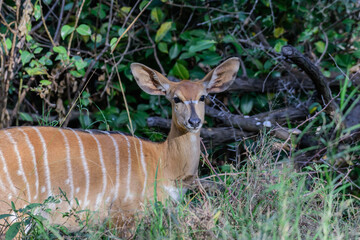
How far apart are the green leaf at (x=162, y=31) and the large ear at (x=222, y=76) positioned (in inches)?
41.8

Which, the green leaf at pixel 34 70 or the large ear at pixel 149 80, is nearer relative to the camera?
the large ear at pixel 149 80

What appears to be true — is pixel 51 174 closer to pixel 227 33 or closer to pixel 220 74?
pixel 220 74

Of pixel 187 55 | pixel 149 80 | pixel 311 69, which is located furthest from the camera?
pixel 187 55

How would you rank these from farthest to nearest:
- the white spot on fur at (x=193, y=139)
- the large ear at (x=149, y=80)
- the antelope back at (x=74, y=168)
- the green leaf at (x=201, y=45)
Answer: the green leaf at (x=201, y=45) → the large ear at (x=149, y=80) → the white spot on fur at (x=193, y=139) → the antelope back at (x=74, y=168)

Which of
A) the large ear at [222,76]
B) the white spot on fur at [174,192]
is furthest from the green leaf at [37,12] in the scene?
the white spot on fur at [174,192]

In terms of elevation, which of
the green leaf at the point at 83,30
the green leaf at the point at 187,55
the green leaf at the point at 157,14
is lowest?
the green leaf at the point at 187,55

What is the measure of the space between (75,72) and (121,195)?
140 cm

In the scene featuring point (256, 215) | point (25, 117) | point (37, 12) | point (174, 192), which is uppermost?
point (37, 12)

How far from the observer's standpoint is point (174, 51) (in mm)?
4340

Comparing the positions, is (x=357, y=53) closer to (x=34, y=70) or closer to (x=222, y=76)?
(x=222, y=76)

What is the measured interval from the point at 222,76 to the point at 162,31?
109cm

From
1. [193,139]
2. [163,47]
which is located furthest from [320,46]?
[193,139]

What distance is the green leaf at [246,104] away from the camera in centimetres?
430

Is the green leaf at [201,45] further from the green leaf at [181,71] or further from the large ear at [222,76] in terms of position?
the large ear at [222,76]
